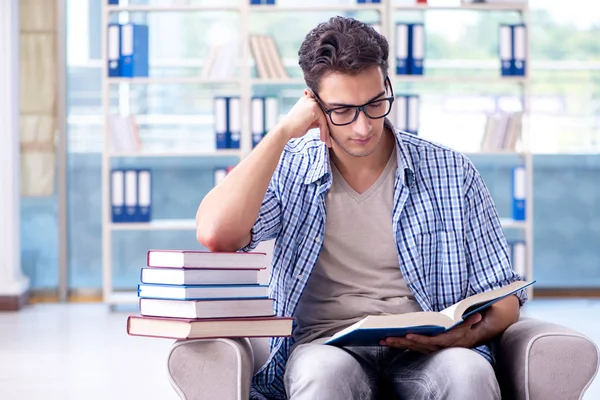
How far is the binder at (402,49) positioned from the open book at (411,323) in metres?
3.49

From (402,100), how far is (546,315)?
4.78 feet

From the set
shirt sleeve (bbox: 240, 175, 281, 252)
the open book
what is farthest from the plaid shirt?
the open book

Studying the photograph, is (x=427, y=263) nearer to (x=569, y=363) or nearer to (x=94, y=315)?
(x=569, y=363)

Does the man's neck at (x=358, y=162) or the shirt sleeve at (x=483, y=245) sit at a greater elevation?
the man's neck at (x=358, y=162)

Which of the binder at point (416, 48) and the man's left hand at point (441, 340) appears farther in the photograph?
the binder at point (416, 48)

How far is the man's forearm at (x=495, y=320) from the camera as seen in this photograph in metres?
1.89

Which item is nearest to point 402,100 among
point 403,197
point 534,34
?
point 534,34

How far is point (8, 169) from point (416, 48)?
8.29ft

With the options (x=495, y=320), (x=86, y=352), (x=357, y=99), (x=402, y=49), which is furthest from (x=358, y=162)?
(x=402, y=49)

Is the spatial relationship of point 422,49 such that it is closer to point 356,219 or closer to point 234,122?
point 234,122

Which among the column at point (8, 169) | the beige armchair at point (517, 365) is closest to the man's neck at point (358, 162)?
the beige armchair at point (517, 365)

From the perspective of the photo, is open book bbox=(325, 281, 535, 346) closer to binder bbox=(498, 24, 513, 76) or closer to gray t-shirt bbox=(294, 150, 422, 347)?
gray t-shirt bbox=(294, 150, 422, 347)

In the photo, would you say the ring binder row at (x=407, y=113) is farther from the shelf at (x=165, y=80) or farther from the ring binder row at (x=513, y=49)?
the shelf at (x=165, y=80)

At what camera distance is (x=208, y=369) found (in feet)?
5.64
